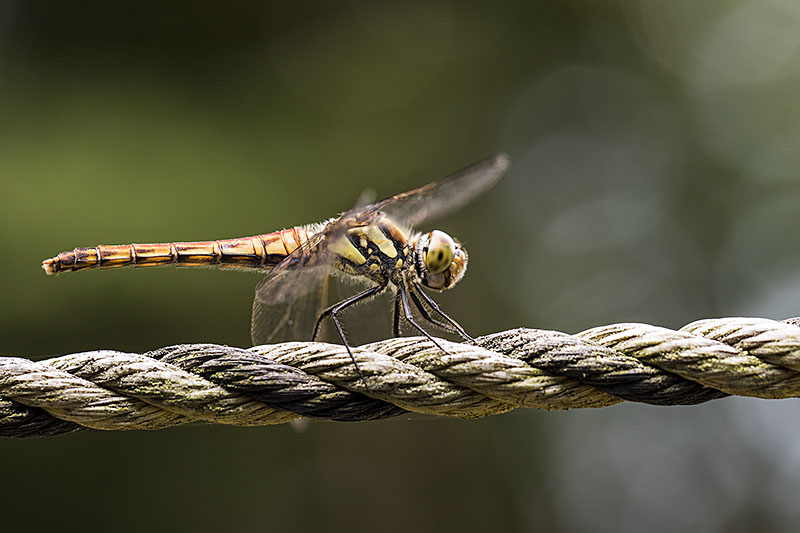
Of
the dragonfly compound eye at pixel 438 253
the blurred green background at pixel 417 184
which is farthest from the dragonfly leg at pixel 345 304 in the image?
the blurred green background at pixel 417 184

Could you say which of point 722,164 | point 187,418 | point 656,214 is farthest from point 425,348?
point 722,164

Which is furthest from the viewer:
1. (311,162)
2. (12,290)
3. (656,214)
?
(656,214)

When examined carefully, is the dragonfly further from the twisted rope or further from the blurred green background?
the blurred green background

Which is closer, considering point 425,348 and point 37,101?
point 425,348

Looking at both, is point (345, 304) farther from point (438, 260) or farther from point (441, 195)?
point (441, 195)

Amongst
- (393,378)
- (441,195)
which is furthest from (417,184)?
(393,378)

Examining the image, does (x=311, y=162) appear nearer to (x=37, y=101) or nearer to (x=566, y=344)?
(x=37, y=101)

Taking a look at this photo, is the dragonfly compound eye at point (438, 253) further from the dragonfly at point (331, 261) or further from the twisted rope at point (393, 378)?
the twisted rope at point (393, 378)
